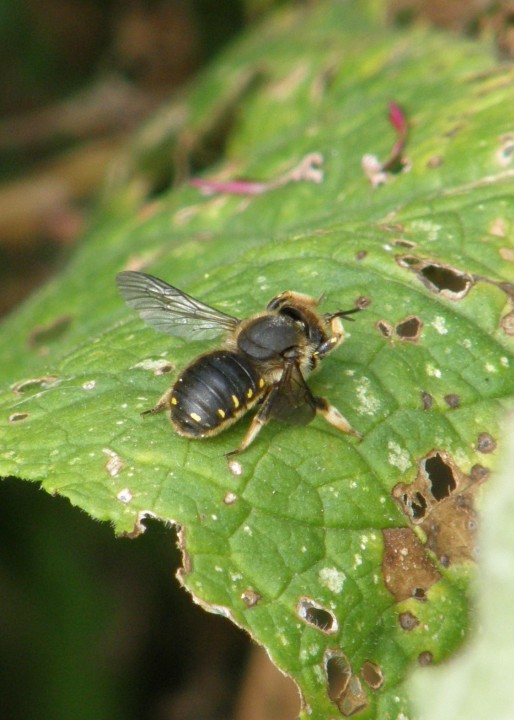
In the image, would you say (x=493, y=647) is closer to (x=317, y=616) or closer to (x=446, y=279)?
(x=317, y=616)

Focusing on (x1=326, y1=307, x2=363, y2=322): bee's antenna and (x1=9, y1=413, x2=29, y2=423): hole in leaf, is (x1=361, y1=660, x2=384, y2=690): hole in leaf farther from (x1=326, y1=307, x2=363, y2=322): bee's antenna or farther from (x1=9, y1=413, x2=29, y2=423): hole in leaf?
(x1=9, y1=413, x2=29, y2=423): hole in leaf

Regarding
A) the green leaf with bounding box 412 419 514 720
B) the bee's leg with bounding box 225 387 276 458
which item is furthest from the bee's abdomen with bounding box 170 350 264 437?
the green leaf with bounding box 412 419 514 720

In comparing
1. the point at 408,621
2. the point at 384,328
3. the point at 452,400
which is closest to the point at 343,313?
the point at 384,328

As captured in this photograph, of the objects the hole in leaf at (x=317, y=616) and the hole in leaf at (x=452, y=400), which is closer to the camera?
the hole in leaf at (x=317, y=616)

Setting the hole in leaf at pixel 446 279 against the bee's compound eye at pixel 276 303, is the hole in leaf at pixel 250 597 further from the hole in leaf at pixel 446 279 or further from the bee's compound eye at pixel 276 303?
the hole in leaf at pixel 446 279

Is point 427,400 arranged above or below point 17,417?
below

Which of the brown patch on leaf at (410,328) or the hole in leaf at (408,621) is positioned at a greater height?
the brown patch on leaf at (410,328)

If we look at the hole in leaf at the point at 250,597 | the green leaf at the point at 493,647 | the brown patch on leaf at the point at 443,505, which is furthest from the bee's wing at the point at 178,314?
the green leaf at the point at 493,647
